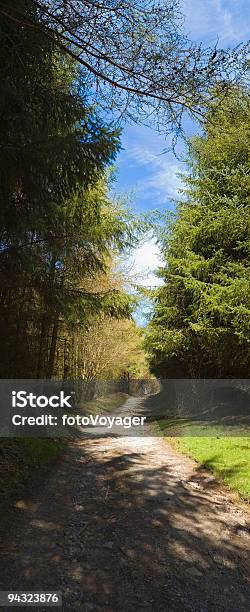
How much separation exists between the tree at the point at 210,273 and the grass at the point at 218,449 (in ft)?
8.33

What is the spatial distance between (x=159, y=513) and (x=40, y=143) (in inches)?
201

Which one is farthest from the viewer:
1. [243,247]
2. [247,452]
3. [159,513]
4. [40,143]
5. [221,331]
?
[243,247]

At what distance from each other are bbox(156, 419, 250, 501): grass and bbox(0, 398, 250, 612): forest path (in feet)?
1.26

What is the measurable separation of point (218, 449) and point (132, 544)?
5.67 meters

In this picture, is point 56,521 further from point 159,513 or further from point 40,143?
point 40,143

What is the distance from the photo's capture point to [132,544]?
14.9ft

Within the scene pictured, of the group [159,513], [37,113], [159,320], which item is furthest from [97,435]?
[37,113]

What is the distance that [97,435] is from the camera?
1417 cm

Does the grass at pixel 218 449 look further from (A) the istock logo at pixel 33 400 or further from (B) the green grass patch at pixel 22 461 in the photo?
(A) the istock logo at pixel 33 400

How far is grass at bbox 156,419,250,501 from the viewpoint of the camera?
732 centimetres

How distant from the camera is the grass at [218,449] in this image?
288 inches
